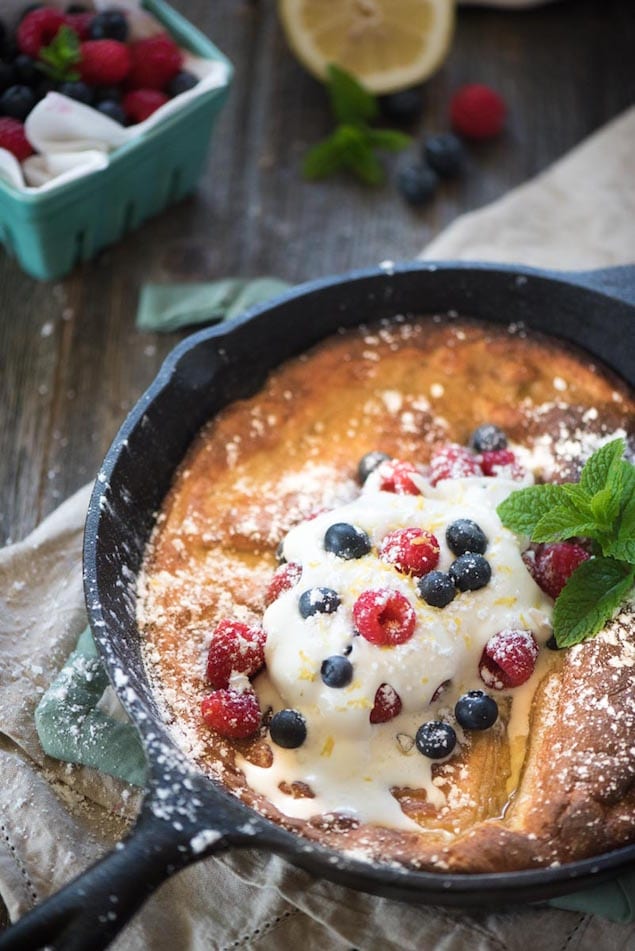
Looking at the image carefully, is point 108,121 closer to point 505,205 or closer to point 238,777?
point 505,205

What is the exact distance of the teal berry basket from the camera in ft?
9.84

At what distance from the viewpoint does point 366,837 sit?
209 cm

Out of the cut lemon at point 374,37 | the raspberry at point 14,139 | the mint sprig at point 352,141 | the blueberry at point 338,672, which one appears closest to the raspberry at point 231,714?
the blueberry at point 338,672

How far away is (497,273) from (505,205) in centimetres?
83

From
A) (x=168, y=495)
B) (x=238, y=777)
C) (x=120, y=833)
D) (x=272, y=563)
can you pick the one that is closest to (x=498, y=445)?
(x=272, y=563)

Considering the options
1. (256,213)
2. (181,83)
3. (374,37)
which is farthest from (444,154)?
(181,83)

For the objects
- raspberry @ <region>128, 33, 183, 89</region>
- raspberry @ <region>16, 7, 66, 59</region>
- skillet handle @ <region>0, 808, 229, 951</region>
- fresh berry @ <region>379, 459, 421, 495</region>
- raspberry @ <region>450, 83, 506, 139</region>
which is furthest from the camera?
raspberry @ <region>450, 83, 506, 139</region>

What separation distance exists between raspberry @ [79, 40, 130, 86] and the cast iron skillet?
89 cm

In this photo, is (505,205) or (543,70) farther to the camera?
(543,70)

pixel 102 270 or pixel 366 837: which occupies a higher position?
pixel 102 270

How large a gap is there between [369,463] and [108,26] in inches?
57.0

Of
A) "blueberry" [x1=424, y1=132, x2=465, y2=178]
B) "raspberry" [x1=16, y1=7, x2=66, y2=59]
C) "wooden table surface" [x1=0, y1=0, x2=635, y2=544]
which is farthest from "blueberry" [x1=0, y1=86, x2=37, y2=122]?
"blueberry" [x1=424, y1=132, x2=465, y2=178]

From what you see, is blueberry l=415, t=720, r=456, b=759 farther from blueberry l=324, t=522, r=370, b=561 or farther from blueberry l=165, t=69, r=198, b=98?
blueberry l=165, t=69, r=198, b=98

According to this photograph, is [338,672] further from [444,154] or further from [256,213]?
[444,154]
